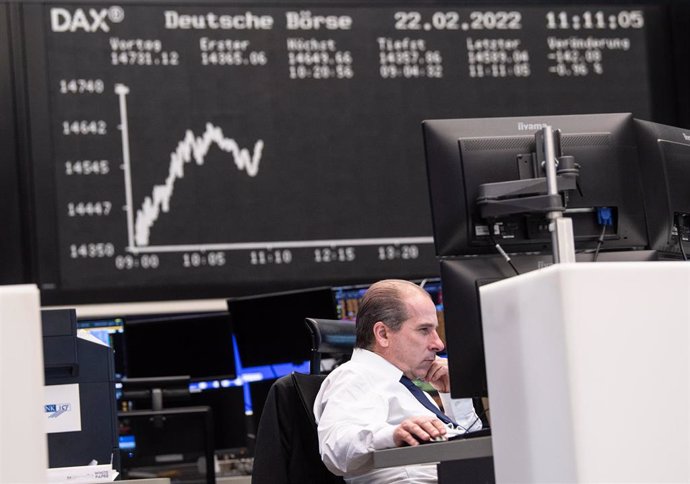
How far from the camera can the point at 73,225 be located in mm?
4910

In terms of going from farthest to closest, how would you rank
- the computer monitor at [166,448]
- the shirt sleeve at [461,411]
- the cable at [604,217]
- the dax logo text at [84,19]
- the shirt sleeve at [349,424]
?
the dax logo text at [84,19]
the computer monitor at [166,448]
the shirt sleeve at [461,411]
the cable at [604,217]
the shirt sleeve at [349,424]

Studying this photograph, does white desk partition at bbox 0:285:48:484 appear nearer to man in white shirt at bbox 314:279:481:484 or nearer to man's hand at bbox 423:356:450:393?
man in white shirt at bbox 314:279:481:484

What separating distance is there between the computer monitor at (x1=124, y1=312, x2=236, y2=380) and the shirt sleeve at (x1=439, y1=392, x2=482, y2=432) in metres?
1.65

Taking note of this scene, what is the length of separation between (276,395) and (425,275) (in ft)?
8.20

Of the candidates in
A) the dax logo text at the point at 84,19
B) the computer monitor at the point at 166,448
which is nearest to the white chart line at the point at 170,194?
the dax logo text at the point at 84,19

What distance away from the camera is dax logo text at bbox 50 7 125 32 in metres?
5.03

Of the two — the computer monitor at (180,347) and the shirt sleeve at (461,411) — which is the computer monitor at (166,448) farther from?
the shirt sleeve at (461,411)

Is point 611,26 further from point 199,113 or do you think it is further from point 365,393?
point 365,393

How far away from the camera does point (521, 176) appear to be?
8.16 feet

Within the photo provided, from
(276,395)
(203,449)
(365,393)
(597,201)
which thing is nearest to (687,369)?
(597,201)

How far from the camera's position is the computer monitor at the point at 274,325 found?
435 centimetres

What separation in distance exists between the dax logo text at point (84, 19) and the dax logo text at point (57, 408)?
2435mm

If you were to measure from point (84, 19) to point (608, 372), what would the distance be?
3792 mm

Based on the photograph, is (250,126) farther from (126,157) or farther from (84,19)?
(84,19)
